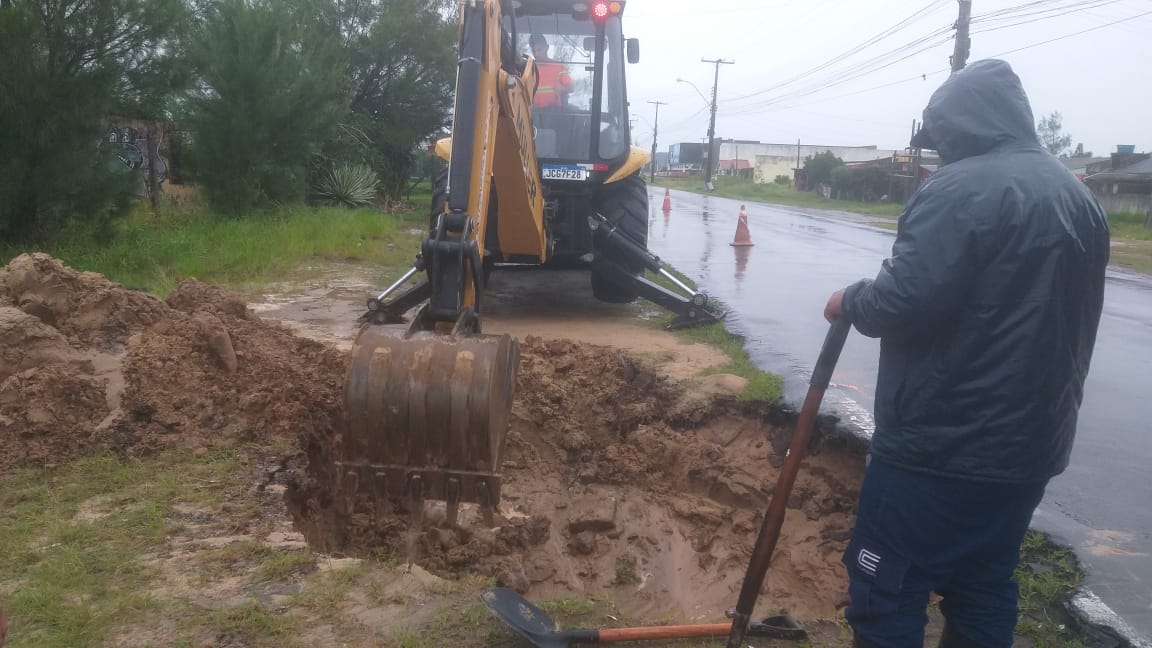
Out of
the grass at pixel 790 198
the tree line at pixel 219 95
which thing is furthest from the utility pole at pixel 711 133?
the tree line at pixel 219 95

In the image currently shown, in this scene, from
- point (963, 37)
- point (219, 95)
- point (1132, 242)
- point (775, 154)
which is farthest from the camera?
point (775, 154)

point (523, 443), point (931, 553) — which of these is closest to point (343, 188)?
point (523, 443)

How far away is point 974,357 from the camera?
97.1 inches

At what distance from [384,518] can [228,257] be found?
24.5ft

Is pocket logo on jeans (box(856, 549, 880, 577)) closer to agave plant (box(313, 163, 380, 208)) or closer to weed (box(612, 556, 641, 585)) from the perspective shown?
weed (box(612, 556, 641, 585))

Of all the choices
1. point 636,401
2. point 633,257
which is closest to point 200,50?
point 633,257

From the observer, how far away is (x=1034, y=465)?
2484 millimetres

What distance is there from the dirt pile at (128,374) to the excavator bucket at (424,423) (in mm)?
1547

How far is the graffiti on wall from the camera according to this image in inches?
401

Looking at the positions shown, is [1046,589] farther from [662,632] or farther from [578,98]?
[578,98]

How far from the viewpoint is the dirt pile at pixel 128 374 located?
4.53 metres

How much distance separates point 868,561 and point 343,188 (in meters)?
18.7

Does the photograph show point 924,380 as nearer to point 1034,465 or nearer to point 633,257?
point 1034,465

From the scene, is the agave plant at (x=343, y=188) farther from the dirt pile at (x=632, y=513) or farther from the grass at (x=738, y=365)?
the dirt pile at (x=632, y=513)
